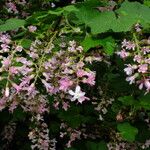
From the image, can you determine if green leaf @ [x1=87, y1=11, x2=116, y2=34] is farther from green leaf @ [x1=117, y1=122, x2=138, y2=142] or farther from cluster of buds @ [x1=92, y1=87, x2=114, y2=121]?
cluster of buds @ [x1=92, y1=87, x2=114, y2=121]

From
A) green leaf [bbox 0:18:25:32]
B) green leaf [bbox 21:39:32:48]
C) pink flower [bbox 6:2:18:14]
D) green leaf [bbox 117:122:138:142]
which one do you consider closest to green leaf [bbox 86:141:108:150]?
green leaf [bbox 117:122:138:142]

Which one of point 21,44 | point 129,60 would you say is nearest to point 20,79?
point 21,44

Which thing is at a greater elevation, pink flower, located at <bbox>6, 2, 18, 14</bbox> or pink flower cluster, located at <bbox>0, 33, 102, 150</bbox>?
pink flower cluster, located at <bbox>0, 33, 102, 150</bbox>

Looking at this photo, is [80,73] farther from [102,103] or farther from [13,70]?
[102,103]

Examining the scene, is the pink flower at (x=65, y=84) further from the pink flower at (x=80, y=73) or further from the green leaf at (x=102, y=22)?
the green leaf at (x=102, y=22)

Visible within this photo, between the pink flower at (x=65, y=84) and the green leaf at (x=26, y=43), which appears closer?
the pink flower at (x=65, y=84)

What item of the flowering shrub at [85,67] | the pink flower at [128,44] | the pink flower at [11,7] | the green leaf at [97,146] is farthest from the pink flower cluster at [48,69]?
the pink flower at [11,7]

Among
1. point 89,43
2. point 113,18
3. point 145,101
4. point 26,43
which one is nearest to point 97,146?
point 145,101

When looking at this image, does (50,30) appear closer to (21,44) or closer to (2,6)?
(21,44)

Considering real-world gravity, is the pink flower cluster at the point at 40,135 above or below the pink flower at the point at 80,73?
below
